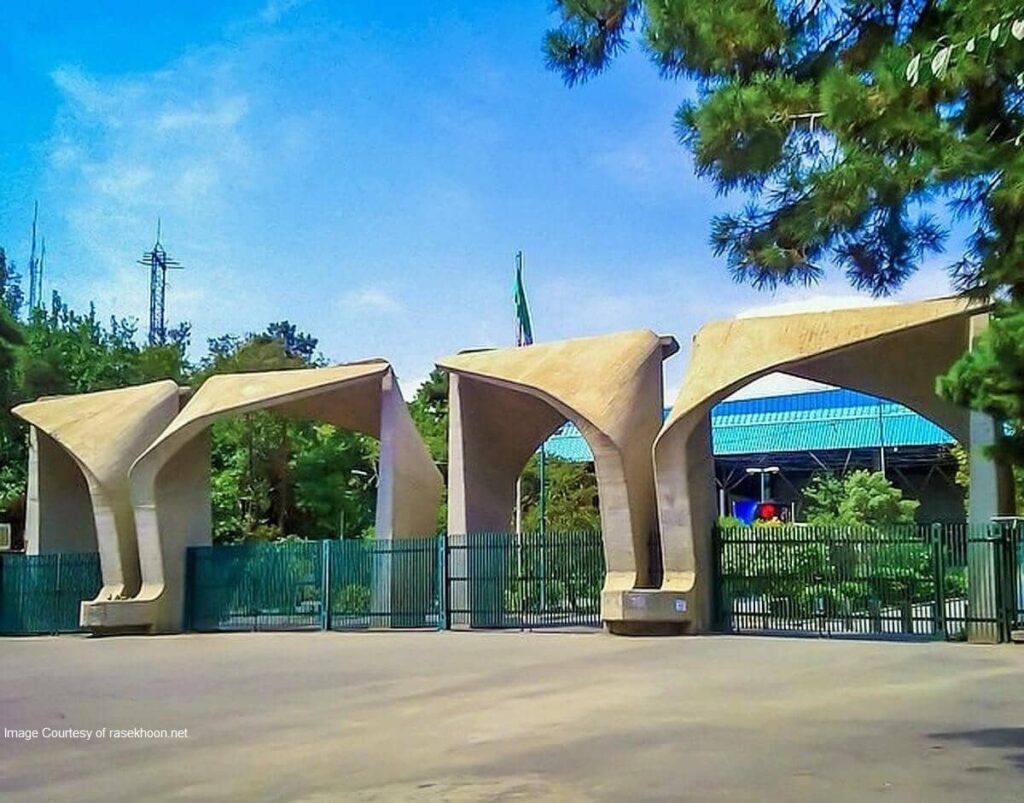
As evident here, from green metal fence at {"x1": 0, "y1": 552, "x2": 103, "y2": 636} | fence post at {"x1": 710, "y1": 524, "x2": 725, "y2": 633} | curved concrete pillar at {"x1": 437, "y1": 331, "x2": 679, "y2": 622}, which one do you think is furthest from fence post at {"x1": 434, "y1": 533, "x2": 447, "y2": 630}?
green metal fence at {"x1": 0, "y1": 552, "x2": 103, "y2": 636}

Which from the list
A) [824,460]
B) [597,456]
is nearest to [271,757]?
[597,456]

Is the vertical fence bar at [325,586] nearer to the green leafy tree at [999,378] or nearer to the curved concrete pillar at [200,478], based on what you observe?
the curved concrete pillar at [200,478]

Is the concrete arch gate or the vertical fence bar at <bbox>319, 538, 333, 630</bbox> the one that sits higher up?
the concrete arch gate

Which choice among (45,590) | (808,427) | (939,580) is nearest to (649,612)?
(939,580)

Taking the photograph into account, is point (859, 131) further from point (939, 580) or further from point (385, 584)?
point (385, 584)

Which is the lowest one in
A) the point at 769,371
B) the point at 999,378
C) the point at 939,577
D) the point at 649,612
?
the point at 649,612

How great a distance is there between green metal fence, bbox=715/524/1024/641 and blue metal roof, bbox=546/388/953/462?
27168 mm

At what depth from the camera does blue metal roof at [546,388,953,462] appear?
49.0m

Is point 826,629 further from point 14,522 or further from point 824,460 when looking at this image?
point 824,460

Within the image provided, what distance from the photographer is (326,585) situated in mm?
25266

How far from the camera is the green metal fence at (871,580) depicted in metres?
19.2

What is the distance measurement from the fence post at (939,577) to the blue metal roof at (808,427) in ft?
94.5

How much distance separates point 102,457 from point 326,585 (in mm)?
5358

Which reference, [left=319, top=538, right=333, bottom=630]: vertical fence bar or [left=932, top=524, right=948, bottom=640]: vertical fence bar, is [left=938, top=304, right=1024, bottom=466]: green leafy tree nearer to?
[left=932, top=524, right=948, bottom=640]: vertical fence bar
